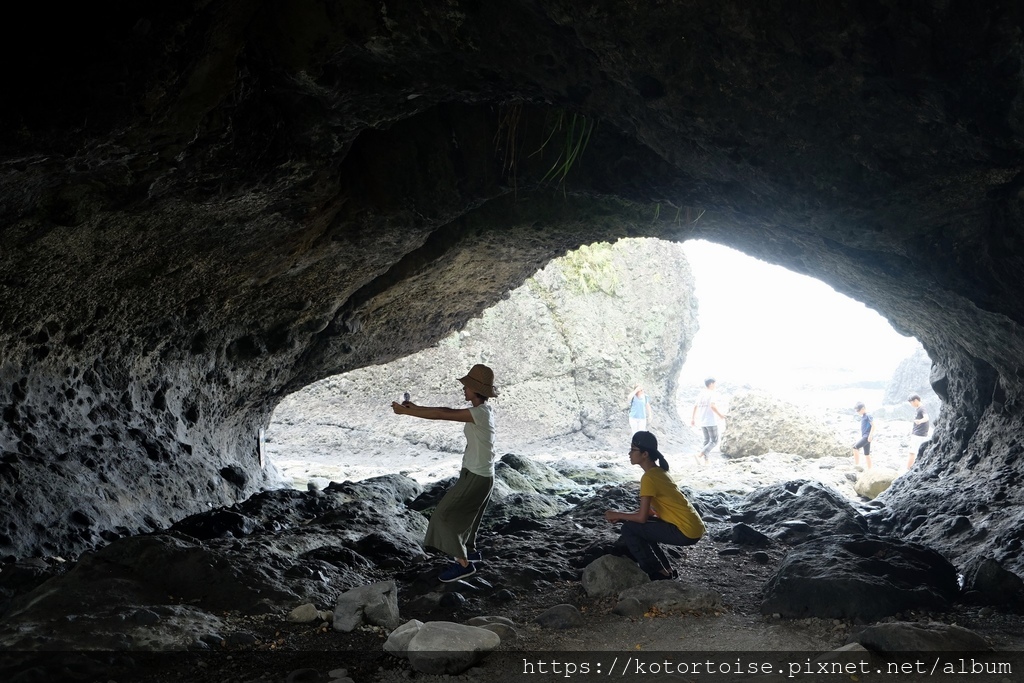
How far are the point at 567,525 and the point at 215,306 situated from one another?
3.36 meters

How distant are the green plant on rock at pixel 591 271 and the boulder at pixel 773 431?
19.2ft

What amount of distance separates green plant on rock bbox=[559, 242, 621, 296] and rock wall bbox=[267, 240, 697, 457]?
0.09ft

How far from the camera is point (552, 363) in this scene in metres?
20.2

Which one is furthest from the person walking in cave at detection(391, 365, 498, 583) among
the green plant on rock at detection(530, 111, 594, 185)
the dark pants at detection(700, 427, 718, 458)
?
the dark pants at detection(700, 427, 718, 458)

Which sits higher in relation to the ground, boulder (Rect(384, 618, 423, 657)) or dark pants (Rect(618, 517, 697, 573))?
dark pants (Rect(618, 517, 697, 573))

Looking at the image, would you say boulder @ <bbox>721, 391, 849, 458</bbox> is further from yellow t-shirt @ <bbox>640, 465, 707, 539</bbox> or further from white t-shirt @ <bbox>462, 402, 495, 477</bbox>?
white t-shirt @ <bbox>462, 402, 495, 477</bbox>

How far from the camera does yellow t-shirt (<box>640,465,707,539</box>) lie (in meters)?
4.77

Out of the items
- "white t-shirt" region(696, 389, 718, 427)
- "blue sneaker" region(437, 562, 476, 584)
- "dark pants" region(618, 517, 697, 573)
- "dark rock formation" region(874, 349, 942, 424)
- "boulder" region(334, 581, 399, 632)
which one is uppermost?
"dark rock formation" region(874, 349, 942, 424)

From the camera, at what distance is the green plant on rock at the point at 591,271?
21.0 metres

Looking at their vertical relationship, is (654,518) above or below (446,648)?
above

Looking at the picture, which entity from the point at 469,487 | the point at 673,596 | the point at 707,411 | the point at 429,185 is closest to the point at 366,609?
the point at 469,487

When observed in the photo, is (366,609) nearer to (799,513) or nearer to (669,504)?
(669,504)

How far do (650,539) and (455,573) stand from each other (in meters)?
1.19

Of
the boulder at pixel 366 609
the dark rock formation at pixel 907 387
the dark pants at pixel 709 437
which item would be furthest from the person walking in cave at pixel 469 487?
the dark rock formation at pixel 907 387
